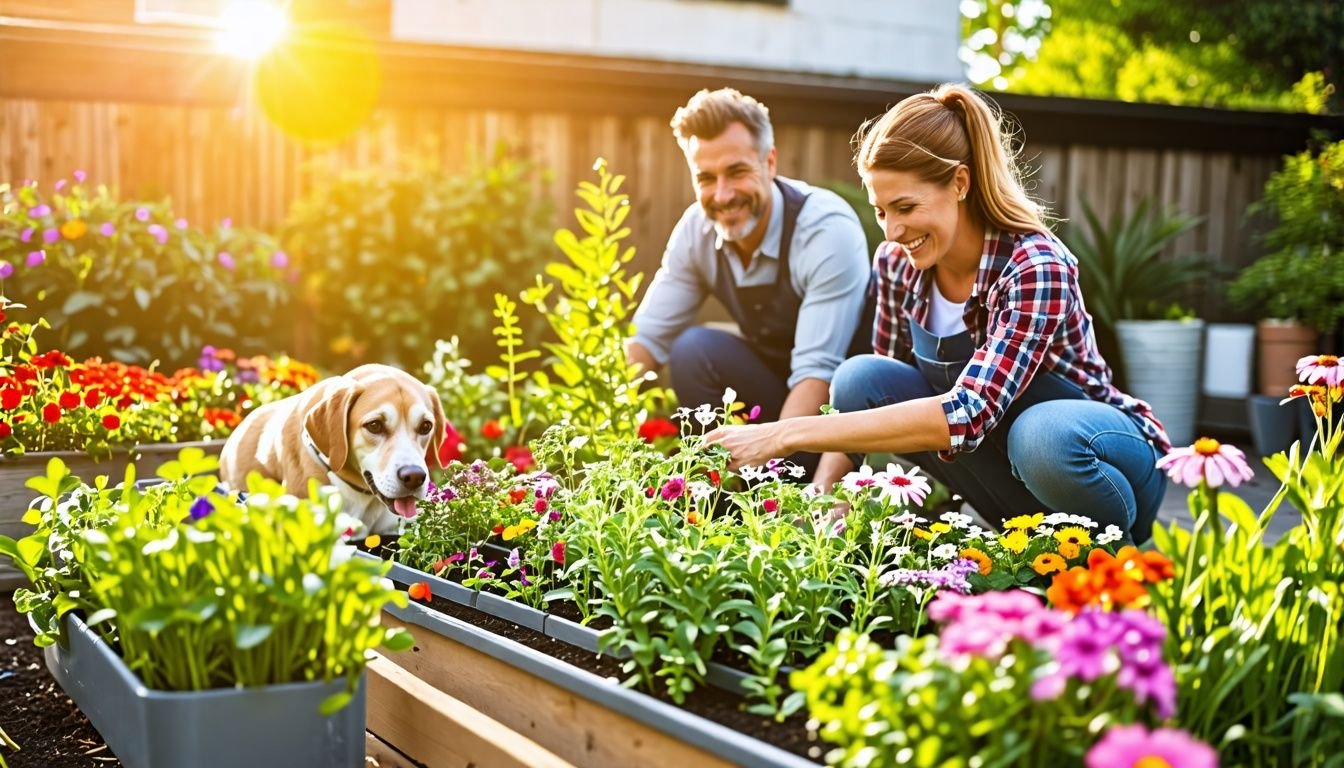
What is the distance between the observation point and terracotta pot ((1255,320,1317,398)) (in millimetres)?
6867

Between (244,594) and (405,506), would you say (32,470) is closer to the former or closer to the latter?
(405,506)

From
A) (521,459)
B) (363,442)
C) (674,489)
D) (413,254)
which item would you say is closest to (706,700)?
(674,489)

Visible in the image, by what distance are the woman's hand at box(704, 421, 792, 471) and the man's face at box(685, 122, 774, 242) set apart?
1.27 metres

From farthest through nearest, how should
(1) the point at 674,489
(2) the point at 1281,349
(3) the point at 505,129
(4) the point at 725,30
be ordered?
(4) the point at 725,30 < (3) the point at 505,129 < (2) the point at 1281,349 < (1) the point at 674,489

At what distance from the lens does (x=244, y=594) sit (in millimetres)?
1853

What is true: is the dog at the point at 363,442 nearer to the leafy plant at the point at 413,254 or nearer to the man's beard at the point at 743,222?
the man's beard at the point at 743,222

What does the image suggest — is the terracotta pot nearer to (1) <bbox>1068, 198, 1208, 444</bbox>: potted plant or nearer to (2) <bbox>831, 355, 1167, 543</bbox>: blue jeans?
(1) <bbox>1068, 198, 1208, 444</bbox>: potted plant

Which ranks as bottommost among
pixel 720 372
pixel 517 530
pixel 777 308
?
→ pixel 517 530

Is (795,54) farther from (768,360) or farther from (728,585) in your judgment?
(728,585)

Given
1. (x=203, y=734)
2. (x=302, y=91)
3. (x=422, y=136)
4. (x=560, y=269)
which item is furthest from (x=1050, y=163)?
(x=203, y=734)

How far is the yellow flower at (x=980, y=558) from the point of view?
7.64ft

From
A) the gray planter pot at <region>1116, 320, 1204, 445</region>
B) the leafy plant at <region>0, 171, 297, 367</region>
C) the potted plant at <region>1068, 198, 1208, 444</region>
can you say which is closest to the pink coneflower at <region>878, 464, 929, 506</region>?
the leafy plant at <region>0, 171, 297, 367</region>

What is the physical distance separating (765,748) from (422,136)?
18.9 ft

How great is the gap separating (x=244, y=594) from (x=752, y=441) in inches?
45.9
